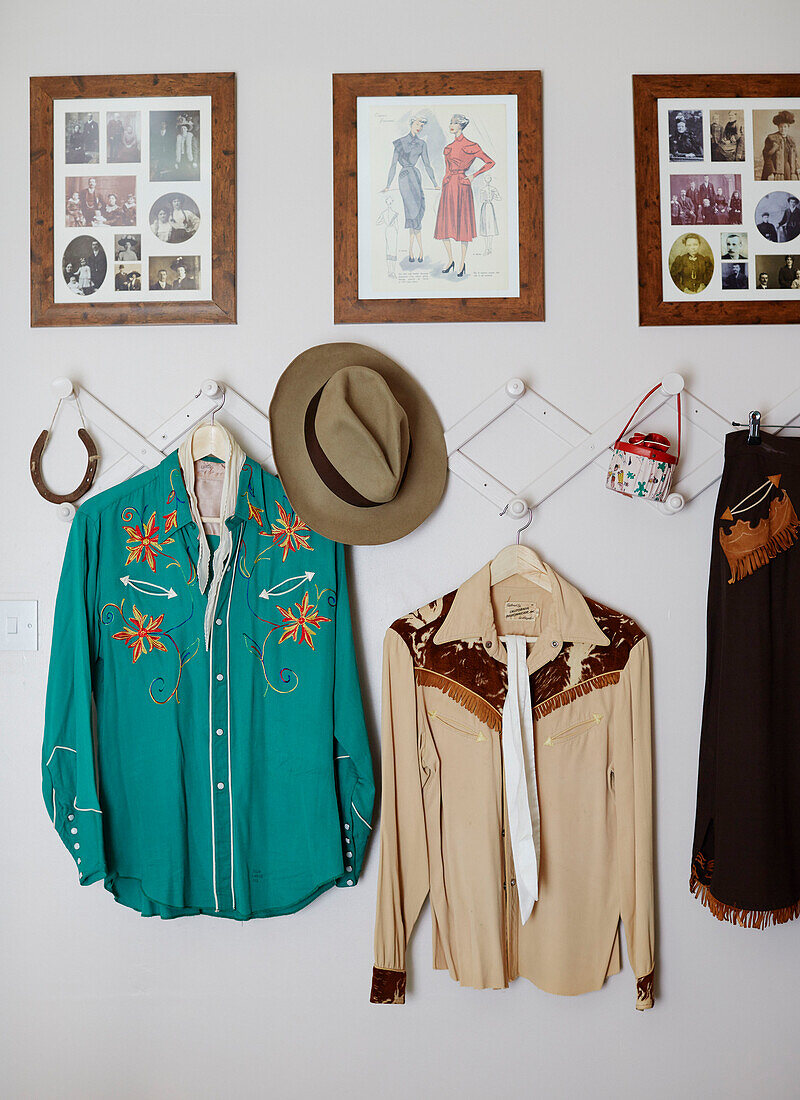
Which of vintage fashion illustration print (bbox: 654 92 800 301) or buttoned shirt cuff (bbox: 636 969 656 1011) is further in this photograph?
vintage fashion illustration print (bbox: 654 92 800 301)

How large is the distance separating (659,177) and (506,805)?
4.40 ft

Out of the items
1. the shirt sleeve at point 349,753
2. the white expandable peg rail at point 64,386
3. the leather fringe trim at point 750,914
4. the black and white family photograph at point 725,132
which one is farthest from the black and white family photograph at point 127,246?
the leather fringe trim at point 750,914

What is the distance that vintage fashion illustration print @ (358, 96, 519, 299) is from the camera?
1.66 metres

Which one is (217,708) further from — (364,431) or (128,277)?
(128,277)

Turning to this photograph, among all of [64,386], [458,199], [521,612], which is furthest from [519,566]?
[64,386]

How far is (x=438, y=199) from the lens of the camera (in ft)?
5.47

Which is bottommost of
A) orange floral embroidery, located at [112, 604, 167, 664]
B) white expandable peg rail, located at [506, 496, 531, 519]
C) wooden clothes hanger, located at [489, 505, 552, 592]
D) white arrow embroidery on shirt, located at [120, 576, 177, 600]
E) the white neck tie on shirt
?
the white neck tie on shirt

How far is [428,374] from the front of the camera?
168 cm

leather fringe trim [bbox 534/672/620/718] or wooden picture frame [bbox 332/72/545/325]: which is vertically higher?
wooden picture frame [bbox 332/72/545/325]

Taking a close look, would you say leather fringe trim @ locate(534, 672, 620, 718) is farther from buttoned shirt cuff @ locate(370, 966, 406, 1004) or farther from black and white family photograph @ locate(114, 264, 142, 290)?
black and white family photograph @ locate(114, 264, 142, 290)

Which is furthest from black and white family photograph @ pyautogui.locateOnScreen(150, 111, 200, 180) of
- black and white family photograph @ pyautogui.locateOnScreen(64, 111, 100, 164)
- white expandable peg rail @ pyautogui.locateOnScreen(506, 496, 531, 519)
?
white expandable peg rail @ pyautogui.locateOnScreen(506, 496, 531, 519)

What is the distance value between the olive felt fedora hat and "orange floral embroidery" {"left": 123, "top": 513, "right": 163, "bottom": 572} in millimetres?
294

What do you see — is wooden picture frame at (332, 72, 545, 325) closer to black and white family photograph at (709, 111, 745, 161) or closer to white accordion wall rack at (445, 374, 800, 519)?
white accordion wall rack at (445, 374, 800, 519)

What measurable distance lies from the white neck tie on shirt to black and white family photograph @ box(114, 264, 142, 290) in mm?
1108
